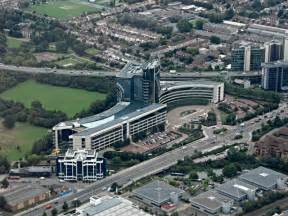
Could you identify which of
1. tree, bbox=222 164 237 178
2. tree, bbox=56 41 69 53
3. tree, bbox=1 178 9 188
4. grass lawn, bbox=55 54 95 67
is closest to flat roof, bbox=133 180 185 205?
tree, bbox=222 164 237 178

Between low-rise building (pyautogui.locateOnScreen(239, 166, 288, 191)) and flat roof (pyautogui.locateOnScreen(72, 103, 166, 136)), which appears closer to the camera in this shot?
low-rise building (pyautogui.locateOnScreen(239, 166, 288, 191))

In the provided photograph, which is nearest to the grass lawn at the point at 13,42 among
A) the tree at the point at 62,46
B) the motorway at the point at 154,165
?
the tree at the point at 62,46

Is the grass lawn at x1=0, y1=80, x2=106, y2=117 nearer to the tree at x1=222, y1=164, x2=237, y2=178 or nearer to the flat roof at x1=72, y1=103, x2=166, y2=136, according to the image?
the flat roof at x1=72, y1=103, x2=166, y2=136

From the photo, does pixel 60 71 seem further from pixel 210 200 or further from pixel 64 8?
pixel 210 200

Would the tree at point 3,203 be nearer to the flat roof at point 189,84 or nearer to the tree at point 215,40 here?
the flat roof at point 189,84

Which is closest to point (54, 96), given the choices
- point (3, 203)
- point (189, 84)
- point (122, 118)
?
point (189, 84)

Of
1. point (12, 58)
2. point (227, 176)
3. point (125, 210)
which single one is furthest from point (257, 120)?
point (12, 58)

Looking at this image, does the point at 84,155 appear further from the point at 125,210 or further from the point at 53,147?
the point at 125,210
